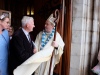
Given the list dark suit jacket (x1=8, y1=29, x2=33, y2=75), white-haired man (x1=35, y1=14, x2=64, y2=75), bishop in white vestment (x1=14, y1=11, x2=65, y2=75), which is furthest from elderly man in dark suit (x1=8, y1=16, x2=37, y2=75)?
white-haired man (x1=35, y1=14, x2=64, y2=75)

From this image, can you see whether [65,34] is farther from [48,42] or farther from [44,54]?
[44,54]

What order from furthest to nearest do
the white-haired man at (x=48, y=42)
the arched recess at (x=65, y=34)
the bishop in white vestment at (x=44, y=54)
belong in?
the arched recess at (x=65, y=34), the white-haired man at (x=48, y=42), the bishop in white vestment at (x=44, y=54)

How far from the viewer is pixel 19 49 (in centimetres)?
228

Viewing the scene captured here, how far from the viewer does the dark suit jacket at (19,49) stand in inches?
90.1

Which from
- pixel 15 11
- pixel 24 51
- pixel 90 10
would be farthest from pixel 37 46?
pixel 15 11

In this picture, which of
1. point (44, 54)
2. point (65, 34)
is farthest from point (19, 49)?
point (65, 34)

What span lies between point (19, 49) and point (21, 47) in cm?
4

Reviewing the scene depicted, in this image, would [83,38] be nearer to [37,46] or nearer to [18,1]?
[37,46]

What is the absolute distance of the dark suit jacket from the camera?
2.29 metres

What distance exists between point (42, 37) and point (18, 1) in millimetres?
2345

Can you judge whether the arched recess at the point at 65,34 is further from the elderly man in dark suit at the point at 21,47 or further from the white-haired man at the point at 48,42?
the elderly man in dark suit at the point at 21,47

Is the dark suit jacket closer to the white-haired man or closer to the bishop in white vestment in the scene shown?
the bishop in white vestment

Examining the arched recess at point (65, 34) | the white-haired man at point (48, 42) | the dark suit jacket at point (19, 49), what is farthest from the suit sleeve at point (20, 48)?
the arched recess at point (65, 34)

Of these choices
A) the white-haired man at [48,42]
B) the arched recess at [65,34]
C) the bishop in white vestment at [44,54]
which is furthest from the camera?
the arched recess at [65,34]
